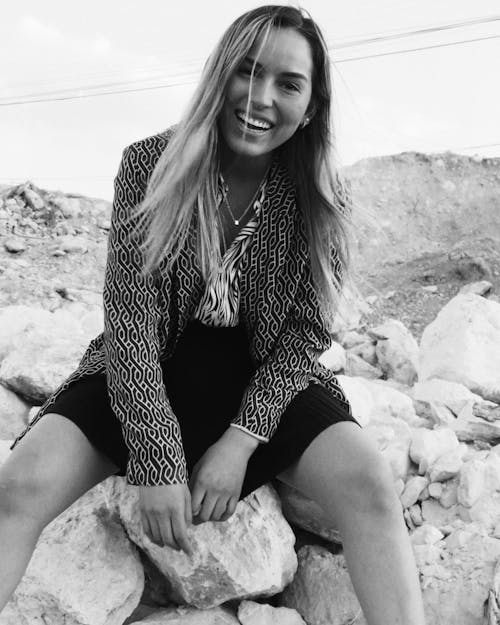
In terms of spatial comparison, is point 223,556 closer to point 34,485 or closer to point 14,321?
point 34,485

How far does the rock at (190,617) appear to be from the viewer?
2.21 metres

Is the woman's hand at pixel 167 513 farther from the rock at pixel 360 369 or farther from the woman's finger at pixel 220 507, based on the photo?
the rock at pixel 360 369

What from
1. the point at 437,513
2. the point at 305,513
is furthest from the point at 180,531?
the point at 437,513

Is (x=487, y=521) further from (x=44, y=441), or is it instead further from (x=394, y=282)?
(x=394, y=282)

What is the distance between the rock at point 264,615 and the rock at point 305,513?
0.28 m

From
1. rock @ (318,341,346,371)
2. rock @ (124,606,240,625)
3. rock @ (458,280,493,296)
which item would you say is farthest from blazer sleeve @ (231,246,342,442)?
rock @ (458,280,493,296)

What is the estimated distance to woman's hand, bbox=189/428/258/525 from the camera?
6.40 ft

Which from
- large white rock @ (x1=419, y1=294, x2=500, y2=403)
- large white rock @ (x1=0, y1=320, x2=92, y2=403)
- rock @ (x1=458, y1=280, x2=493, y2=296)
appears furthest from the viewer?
rock @ (x1=458, y1=280, x2=493, y2=296)

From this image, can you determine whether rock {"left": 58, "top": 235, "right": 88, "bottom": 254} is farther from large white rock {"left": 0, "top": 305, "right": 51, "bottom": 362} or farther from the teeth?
the teeth

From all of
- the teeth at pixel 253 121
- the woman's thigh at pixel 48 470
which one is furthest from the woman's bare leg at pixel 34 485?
the teeth at pixel 253 121

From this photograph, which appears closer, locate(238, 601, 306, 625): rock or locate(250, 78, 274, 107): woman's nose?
locate(250, 78, 274, 107): woman's nose

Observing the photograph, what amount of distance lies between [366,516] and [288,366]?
1.46 feet

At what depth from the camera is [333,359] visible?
4461 millimetres

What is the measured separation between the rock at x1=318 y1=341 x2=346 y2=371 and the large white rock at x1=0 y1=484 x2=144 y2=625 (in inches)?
89.6
